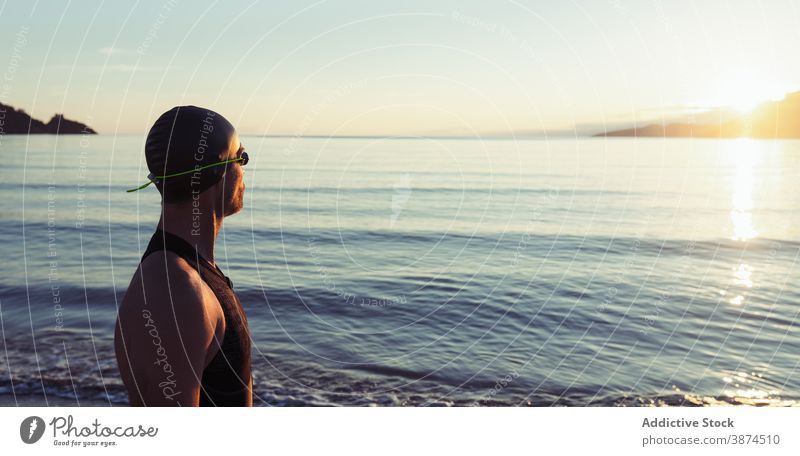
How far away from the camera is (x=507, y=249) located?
25969 millimetres

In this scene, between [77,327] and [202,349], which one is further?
[77,327]

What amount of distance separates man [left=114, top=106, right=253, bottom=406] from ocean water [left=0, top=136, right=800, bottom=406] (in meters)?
7.69

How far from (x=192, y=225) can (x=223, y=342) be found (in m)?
0.63

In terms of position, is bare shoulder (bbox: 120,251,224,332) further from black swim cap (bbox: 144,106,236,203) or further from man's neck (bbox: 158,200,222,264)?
black swim cap (bbox: 144,106,236,203)

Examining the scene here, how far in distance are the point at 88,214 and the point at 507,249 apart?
21.3 meters

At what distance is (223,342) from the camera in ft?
10.7

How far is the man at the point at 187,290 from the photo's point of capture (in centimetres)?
289

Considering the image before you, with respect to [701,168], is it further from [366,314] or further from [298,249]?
[366,314]

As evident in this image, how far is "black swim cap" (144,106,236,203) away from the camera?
3260 mm
